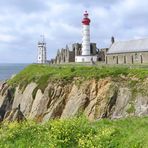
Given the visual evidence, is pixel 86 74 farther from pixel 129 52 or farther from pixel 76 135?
pixel 76 135

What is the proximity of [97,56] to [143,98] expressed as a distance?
170ft

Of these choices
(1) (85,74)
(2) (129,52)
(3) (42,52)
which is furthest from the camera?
(3) (42,52)

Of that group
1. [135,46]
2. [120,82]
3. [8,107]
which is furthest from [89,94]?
[135,46]

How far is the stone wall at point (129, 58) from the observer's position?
73281mm

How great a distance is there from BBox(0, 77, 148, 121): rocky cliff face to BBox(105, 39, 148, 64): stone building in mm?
19713

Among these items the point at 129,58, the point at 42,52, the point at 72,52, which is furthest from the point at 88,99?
the point at 42,52

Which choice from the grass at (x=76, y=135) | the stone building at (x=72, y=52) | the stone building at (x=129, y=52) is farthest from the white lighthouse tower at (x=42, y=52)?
the grass at (x=76, y=135)

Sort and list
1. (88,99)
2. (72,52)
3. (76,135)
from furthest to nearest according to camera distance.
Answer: (72,52), (88,99), (76,135)

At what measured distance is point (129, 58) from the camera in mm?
78438

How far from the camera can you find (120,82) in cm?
5175

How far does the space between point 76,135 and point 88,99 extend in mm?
34630

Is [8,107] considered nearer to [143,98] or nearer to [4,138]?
[143,98]

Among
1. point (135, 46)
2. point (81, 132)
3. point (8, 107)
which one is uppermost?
point (135, 46)

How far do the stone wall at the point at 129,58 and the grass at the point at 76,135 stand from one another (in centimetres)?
5204
